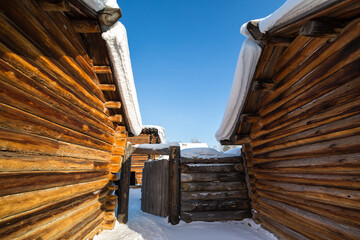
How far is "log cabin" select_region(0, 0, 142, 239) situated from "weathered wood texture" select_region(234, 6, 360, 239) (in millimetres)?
3121

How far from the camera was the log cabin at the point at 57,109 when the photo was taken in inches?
66.0

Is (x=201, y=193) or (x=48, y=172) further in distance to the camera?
(x=201, y=193)

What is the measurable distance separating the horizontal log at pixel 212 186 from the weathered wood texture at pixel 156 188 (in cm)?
78

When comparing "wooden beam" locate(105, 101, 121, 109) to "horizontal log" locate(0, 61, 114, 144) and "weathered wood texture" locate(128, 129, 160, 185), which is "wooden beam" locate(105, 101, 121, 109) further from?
"weathered wood texture" locate(128, 129, 160, 185)

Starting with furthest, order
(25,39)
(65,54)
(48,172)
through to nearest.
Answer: (65,54), (48,172), (25,39)

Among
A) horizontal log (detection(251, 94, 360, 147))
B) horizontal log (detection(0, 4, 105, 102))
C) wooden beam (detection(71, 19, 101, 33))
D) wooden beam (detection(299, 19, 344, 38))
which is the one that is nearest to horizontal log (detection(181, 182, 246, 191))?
horizontal log (detection(251, 94, 360, 147))

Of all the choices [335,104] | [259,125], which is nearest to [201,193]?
[259,125]

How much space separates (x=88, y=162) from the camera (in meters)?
3.19

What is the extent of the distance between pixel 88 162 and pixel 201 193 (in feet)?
11.0

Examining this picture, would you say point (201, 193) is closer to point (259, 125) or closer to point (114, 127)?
point (259, 125)

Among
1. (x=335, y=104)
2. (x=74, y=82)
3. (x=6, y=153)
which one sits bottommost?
(x=6, y=153)

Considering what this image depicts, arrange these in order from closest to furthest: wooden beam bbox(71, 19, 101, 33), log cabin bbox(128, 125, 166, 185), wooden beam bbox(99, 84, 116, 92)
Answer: wooden beam bbox(71, 19, 101, 33) → wooden beam bbox(99, 84, 116, 92) → log cabin bbox(128, 125, 166, 185)

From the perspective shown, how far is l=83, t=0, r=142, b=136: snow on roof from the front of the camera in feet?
8.34

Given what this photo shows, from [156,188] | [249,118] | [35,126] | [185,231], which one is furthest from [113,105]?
[185,231]
